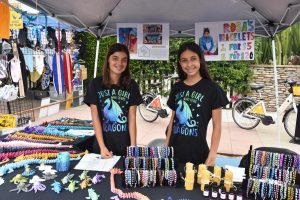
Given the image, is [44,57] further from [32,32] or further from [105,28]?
[105,28]

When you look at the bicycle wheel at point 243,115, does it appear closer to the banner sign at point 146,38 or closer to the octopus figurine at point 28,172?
the banner sign at point 146,38

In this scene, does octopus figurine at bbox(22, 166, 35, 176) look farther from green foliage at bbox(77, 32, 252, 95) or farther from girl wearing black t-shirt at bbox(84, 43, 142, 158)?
green foliage at bbox(77, 32, 252, 95)

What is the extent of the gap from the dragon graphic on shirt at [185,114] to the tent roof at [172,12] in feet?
5.57

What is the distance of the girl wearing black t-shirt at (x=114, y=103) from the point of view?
7.27 feet

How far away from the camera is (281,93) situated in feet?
24.6

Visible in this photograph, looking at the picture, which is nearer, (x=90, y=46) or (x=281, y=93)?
(x=281, y=93)

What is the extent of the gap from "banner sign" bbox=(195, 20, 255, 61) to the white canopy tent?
9cm

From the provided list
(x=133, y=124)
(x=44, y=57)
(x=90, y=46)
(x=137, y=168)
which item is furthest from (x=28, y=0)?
(x=90, y=46)

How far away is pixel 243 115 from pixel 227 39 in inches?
98.9

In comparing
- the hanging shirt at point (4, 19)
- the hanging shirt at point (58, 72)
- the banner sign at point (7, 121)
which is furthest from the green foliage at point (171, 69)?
the hanging shirt at point (4, 19)

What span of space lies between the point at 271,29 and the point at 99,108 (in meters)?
2.59

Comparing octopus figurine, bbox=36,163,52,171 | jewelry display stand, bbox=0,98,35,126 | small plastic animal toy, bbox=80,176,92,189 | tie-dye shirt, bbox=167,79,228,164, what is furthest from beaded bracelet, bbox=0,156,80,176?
jewelry display stand, bbox=0,98,35,126

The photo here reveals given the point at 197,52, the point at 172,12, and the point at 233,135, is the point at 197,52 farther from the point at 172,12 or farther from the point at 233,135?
the point at 233,135

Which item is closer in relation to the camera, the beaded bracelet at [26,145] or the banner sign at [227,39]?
the beaded bracelet at [26,145]
